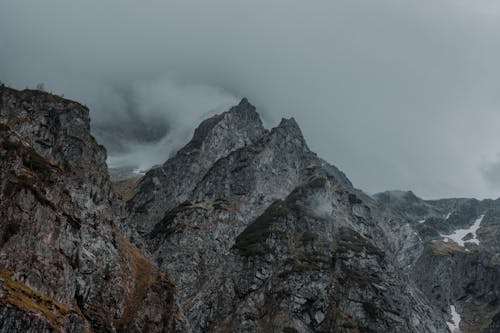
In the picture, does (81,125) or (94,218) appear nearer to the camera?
(94,218)

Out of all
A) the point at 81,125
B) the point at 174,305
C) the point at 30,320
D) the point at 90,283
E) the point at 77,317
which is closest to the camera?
the point at 30,320

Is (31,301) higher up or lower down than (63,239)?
lower down

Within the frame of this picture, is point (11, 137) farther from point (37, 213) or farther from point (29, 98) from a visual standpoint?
point (29, 98)

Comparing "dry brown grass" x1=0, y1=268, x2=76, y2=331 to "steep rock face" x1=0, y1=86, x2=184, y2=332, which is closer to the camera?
"dry brown grass" x1=0, y1=268, x2=76, y2=331

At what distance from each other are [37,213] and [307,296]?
386 ft

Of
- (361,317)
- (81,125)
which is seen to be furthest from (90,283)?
(361,317)

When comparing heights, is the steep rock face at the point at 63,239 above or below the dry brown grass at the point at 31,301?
above

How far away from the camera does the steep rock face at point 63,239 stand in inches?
3947

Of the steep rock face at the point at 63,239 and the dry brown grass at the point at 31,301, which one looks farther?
the steep rock face at the point at 63,239

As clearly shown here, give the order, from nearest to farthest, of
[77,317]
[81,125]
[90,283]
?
[77,317], [90,283], [81,125]

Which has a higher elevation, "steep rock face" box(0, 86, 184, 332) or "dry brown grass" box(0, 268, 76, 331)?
"steep rock face" box(0, 86, 184, 332)

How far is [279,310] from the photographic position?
186m

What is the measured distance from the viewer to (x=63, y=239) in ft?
386

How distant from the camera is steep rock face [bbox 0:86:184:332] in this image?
100 metres
